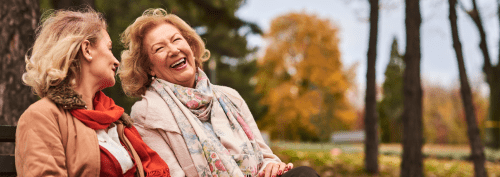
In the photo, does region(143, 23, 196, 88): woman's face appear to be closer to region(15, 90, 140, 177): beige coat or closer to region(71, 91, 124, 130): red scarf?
region(71, 91, 124, 130): red scarf

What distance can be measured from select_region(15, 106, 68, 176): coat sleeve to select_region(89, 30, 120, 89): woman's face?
359 millimetres

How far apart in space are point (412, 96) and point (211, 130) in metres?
5.10

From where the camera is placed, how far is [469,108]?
295 inches

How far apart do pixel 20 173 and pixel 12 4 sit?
2.30 metres

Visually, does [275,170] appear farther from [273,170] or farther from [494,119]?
[494,119]

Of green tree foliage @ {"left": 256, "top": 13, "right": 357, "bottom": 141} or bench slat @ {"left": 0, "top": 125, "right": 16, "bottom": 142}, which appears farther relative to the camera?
green tree foliage @ {"left": 256, "top": 13, "right": 357, "bottom": 141}

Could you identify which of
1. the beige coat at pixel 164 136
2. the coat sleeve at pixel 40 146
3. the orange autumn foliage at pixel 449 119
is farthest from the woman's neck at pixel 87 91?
the orange autumn foliage at pixel 449 119

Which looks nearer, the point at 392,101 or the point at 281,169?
the point at 281,169

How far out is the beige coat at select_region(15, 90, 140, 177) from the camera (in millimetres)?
1713

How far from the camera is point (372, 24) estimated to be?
8.53 m

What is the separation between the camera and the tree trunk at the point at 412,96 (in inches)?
265

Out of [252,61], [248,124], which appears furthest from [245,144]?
[252,61]

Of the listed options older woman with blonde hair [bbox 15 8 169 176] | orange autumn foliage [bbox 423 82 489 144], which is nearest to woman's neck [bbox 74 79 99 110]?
older woman with blonde hair [bbox 15 8 169 176]

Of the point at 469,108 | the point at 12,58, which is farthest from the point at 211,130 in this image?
the point at 469,108
